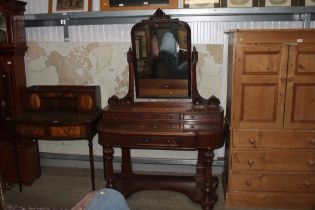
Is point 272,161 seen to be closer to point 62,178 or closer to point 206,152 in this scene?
Result: point 206,152

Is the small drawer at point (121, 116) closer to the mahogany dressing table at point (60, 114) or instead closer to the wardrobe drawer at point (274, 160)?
the mahogany dressing table at point (60, 114)

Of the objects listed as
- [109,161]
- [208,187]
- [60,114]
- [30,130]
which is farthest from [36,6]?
[208,187]

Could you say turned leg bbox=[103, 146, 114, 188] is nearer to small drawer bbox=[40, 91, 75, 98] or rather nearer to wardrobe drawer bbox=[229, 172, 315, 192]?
small drawer bbox=[40, 91, 75, 98]

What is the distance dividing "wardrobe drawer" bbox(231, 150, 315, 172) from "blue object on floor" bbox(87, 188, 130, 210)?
1.66 meters

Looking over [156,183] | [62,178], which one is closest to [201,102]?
[156,183]

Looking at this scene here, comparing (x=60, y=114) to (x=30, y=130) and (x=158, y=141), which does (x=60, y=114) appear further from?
(x=158, y=141)

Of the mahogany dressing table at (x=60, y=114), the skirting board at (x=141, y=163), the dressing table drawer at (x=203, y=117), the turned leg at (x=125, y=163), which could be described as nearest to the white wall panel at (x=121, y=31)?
the mahogany dressing table at (x=60, y=114)

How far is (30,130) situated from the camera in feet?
10.2

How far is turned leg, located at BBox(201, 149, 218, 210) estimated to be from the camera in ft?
9.27

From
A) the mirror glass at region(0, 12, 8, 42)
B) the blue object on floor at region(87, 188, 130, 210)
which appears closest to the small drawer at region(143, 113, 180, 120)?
the blue object on floor at region(87, 188, 130, 210)

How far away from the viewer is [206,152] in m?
2.82

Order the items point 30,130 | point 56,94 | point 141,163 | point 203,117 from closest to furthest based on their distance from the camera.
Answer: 1. point 203,117
2. point 30,130
3. point 56,94
4. point 141,163

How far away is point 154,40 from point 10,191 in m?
2.35

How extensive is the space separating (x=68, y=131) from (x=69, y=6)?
1.49 metres
